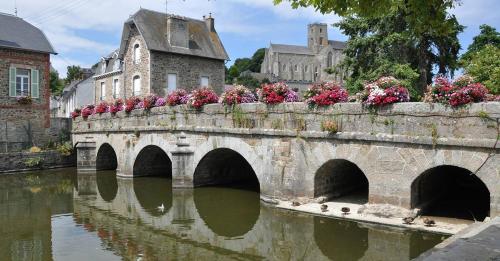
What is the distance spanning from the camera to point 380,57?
58.2 feet

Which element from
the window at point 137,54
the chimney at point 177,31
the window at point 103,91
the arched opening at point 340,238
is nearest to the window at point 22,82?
the window at point 137,54

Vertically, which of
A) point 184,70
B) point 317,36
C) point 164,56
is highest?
point 317,36

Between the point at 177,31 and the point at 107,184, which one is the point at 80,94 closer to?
the point at 177,31

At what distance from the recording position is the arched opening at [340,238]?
722 centimetres

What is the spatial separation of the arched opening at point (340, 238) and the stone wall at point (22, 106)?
1770cm

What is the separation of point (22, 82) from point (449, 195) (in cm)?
1986

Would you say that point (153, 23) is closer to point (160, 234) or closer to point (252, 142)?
point (252, 142)

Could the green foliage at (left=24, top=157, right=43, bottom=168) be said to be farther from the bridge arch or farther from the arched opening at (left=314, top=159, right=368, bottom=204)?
the arched opening at (left=314, top=159, right=368, bottom=204)

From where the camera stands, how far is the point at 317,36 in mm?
81562

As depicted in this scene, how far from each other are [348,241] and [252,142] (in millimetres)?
4347

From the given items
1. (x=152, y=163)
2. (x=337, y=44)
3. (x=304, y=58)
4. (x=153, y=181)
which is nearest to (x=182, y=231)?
(x=153, y=181)

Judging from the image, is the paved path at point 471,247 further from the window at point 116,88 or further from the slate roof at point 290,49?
the slate roof at point 290,49

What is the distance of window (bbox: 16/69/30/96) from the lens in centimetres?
2161

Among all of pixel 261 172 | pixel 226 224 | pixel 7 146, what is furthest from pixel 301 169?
pixel 7 146
